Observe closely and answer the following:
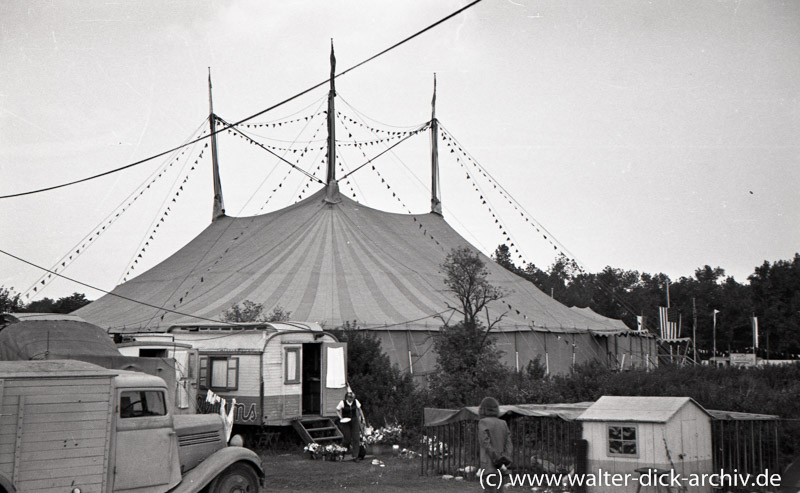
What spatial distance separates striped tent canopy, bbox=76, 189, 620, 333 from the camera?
22.2 metres

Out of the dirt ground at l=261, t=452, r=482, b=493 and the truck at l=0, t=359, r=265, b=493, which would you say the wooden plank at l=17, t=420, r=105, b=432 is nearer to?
the truck at l=0, t=359, r=265, b=493

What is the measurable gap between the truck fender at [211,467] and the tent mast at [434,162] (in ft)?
76.5

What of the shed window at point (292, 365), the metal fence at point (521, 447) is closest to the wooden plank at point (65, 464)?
the metal fence at point (521, 447)

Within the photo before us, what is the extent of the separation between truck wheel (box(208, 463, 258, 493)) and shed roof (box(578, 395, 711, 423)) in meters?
4.00

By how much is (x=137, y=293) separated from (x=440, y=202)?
12.4 m

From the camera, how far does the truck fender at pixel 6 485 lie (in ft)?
22.1

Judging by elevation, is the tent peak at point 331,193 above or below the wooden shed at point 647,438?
above

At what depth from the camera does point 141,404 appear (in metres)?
7.95

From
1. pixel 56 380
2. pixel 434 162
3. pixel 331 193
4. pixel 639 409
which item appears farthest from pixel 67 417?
pixel 434 162

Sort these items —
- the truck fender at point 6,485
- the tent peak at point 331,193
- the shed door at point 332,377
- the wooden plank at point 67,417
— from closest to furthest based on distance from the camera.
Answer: the truck fender at point 6,485, the wooden plank at point 67,417, the shed door at point 332,377, the tent peak at point 331,193

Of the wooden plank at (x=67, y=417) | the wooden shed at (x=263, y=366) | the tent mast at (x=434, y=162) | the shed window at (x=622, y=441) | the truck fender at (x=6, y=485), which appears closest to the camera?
the truck fender at (x=6, y=485)

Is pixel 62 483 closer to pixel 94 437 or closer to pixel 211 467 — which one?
pixel 94 437

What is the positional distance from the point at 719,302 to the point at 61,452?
6572cm

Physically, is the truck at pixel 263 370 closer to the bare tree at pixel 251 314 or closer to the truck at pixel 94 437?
the bare tree at pixel 251 314
